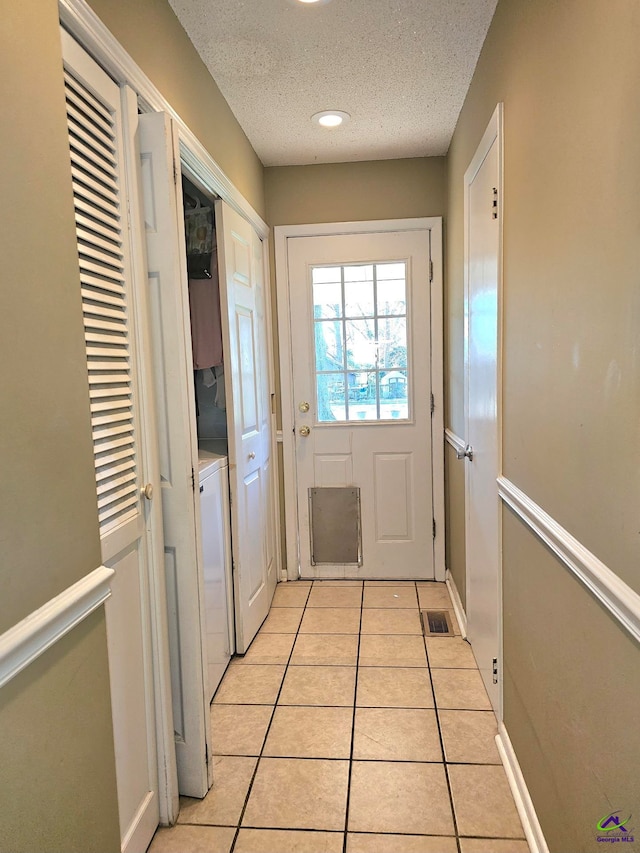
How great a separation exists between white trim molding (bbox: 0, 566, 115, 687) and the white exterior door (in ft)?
4.30

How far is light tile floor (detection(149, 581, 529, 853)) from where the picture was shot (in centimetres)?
152

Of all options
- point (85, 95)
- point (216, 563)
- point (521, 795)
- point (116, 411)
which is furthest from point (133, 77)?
point (521, 795)

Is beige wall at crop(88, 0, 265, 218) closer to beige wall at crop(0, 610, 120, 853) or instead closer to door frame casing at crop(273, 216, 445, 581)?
door frame casing at crop(273, 216, 445, 581)

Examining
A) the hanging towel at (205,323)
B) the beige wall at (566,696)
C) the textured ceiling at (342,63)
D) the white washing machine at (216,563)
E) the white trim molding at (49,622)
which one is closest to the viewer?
the white trim molding at (49,622)

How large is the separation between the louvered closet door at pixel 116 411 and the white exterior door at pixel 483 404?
3.81ft

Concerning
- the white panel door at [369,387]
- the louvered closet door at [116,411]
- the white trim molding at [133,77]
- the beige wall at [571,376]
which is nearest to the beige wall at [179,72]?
the white trim molding at [133,77]

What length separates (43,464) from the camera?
928 mm

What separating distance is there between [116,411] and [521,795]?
159 cm

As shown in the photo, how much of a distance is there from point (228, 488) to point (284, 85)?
1.74 m

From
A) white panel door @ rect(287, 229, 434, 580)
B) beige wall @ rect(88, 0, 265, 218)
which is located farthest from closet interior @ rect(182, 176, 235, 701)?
white panel door @ rect(287, 229, 434, 580)

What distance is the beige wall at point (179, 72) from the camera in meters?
1.41

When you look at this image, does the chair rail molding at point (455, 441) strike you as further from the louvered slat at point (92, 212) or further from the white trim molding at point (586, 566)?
the louvered slat at point (92, 212)

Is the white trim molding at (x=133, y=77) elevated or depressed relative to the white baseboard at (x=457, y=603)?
elevated

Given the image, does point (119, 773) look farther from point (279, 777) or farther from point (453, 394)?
point (453, 394)
